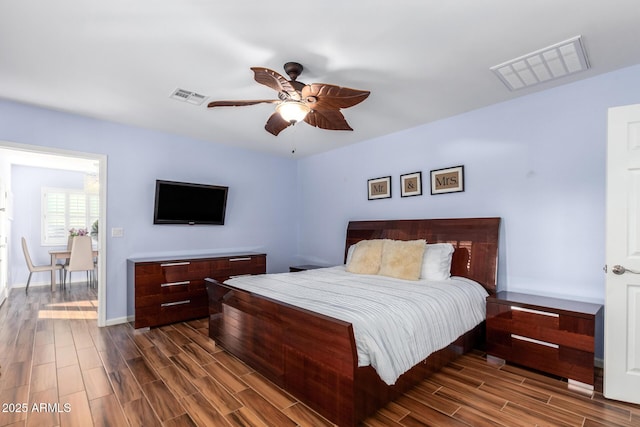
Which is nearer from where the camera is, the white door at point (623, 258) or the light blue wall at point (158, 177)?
the white door at point (623, 258)

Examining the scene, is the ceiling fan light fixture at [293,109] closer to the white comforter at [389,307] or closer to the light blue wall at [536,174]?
the white comforter at [389,307]

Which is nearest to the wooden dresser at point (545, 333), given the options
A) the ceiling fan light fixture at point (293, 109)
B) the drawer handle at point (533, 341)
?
the drawer handle at point (533, 341)

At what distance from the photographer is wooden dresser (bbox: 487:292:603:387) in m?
2.35

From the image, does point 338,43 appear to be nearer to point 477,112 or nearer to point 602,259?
point 477,112

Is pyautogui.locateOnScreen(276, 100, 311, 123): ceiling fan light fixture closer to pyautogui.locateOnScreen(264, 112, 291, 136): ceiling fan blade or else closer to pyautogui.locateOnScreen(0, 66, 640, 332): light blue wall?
pyautogui.locateOnScreen(264, 112, 291, 136): ceiling fan blade

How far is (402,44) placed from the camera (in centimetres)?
224

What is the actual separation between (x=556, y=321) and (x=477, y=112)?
2247 millimetres

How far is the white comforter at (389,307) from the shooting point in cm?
195

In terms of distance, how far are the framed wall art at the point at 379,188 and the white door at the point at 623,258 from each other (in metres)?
2.41

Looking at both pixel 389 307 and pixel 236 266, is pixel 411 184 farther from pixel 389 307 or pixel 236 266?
pixel 236 266

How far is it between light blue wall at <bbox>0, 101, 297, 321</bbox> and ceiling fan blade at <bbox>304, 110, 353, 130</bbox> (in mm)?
2501

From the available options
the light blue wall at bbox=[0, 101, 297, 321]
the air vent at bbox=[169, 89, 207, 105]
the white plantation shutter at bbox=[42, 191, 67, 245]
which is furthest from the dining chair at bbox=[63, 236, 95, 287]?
the air vent at bbox=[169, 89, 207, 105]

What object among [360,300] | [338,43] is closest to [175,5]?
[338,43]

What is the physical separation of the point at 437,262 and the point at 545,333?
1.08 meters
